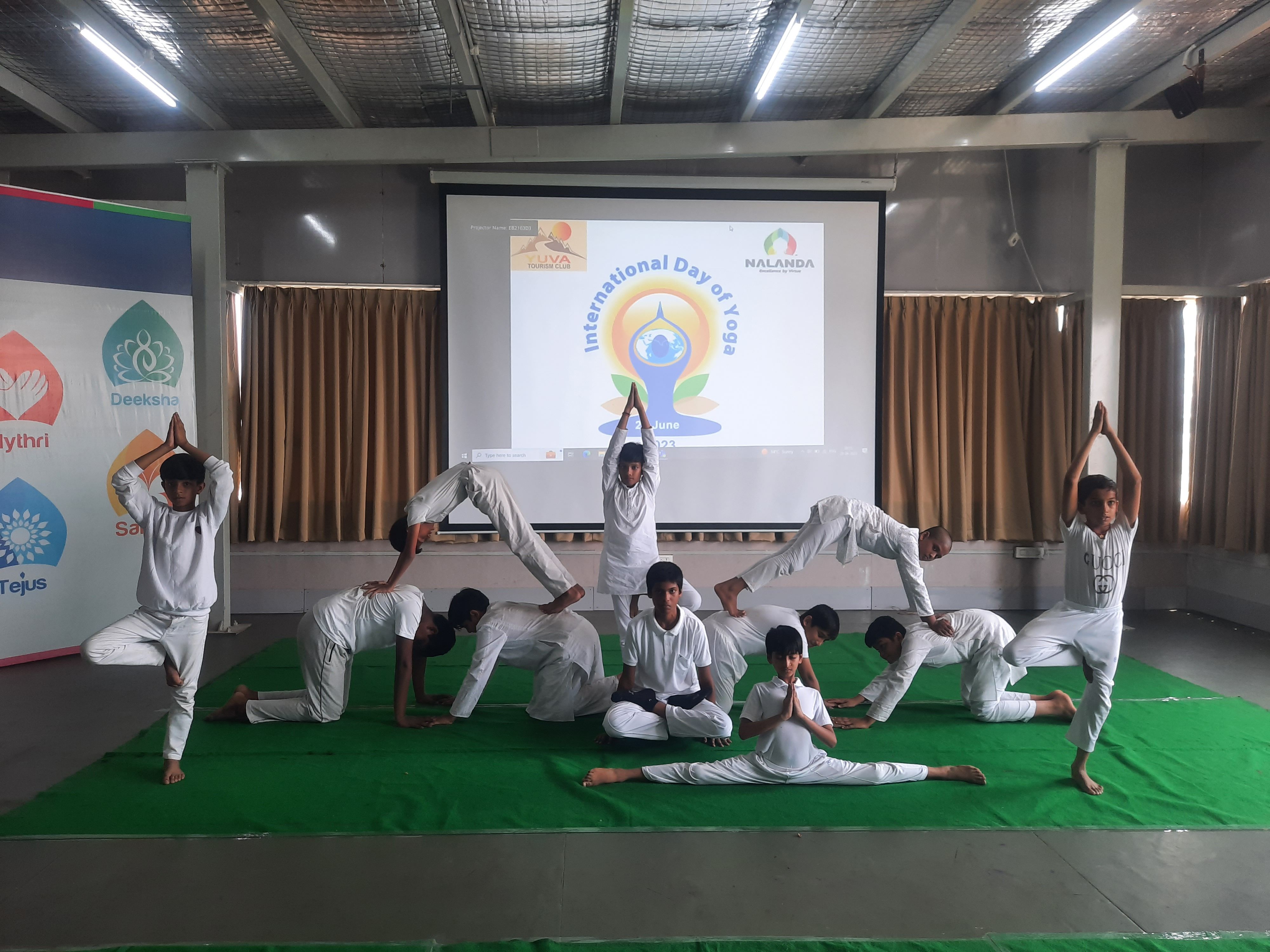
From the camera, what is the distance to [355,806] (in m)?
3.15

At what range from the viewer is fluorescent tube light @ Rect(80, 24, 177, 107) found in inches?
187

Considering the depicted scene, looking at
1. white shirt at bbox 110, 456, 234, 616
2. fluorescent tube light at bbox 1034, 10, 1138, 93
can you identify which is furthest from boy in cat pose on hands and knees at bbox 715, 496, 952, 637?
fluorescent tube light at bbox 1034, 10, 1138, 93

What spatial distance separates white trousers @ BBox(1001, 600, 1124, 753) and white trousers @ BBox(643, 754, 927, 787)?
0.64 meters

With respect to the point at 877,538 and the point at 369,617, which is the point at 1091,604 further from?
the point at 369,617

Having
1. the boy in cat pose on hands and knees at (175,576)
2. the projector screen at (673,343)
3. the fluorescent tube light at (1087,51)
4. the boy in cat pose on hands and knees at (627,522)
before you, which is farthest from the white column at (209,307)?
the fluorescent tube light at (1087,51)

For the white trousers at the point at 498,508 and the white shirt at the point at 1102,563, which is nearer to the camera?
the white shirt at the point at 1102,563

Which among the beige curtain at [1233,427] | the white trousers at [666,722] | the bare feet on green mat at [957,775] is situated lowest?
the bare feet on green mat at [957,775]

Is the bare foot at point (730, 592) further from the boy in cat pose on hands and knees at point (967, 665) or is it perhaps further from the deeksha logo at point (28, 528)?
the deeksha logo at point (28, 528)

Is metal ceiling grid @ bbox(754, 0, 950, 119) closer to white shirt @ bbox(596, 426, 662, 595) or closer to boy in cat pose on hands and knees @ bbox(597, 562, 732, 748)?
white shirt @ bbox(596, 426, 662, 595)

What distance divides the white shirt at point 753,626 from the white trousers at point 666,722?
1.62 feet

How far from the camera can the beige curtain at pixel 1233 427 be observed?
19.8 feet

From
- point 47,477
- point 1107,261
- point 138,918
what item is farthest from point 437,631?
point 1107,261

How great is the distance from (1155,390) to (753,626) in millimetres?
4687

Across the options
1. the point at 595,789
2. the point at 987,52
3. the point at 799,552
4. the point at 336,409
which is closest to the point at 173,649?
the point at 595,789
